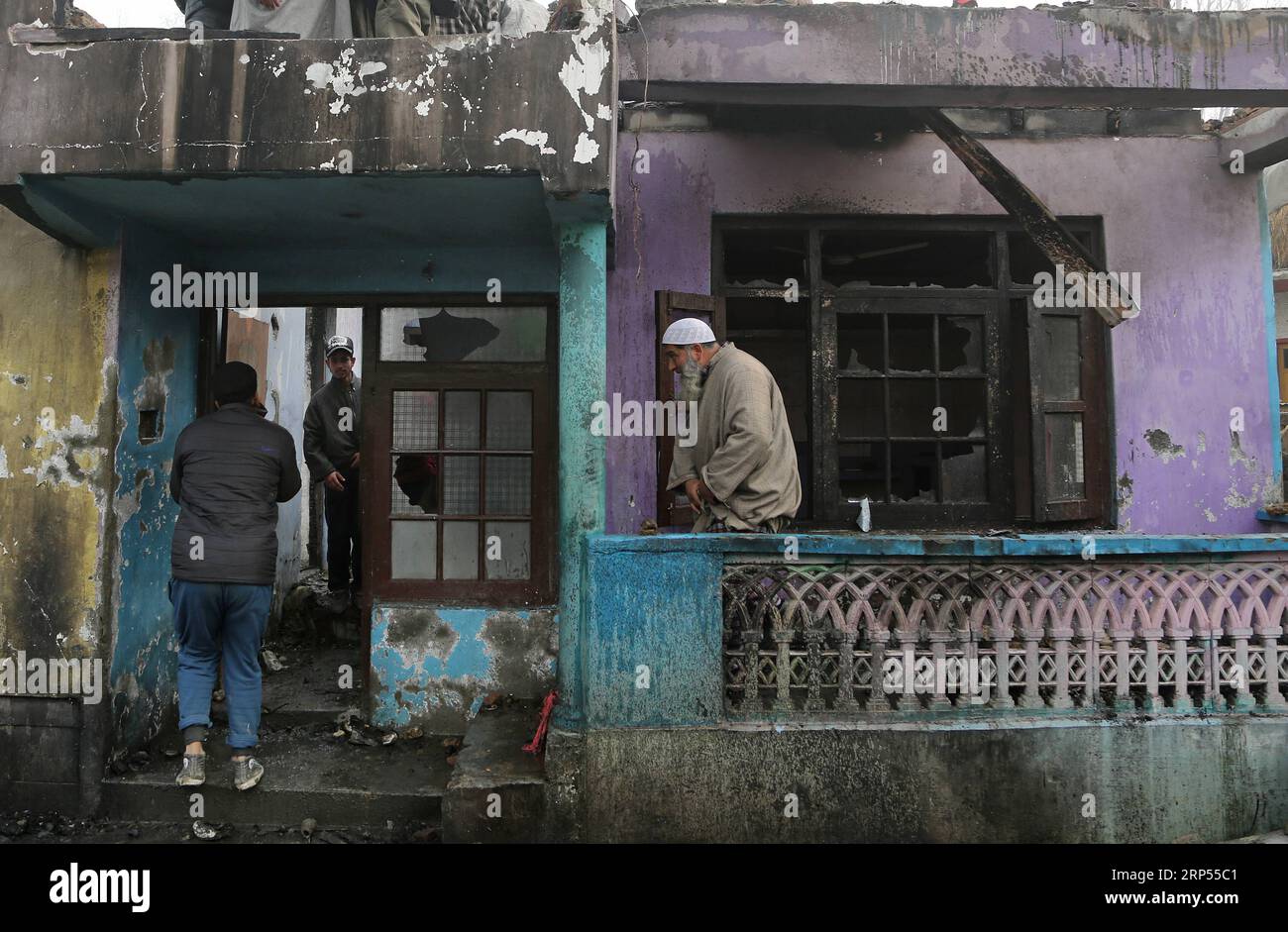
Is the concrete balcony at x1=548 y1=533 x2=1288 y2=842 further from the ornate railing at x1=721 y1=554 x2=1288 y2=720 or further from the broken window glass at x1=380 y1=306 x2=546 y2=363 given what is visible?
the broken window glass at x1=380 y1=306 x2=546 y2=363

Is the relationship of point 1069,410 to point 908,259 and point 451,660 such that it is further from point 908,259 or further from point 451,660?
point 451,660

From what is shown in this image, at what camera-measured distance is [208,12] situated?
4281mm

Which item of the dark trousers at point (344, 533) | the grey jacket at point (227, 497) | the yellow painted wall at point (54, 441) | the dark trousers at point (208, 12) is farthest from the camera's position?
the dark trousers at point (344, 533)

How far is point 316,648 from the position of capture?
19.9ft

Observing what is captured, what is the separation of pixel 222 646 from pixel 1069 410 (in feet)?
Result: 16.7

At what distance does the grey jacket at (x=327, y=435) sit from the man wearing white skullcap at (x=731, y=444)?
2944 mm

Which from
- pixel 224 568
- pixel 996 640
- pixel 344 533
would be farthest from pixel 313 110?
pixel 996 640

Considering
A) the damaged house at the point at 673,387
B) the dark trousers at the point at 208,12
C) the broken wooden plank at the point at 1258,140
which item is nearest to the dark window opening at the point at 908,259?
the damaged house at the point at 673,387

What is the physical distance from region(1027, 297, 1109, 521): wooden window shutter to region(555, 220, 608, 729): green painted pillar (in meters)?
2.90

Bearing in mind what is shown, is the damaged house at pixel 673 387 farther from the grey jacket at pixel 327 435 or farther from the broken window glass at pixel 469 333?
the grey jacket at pixel 327 435

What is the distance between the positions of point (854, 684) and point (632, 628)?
1044mm

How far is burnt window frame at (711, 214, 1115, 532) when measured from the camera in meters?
4.73

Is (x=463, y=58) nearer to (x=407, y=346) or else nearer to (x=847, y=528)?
(x=407, y=346)

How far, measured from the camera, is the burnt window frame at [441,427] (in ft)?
15.1
